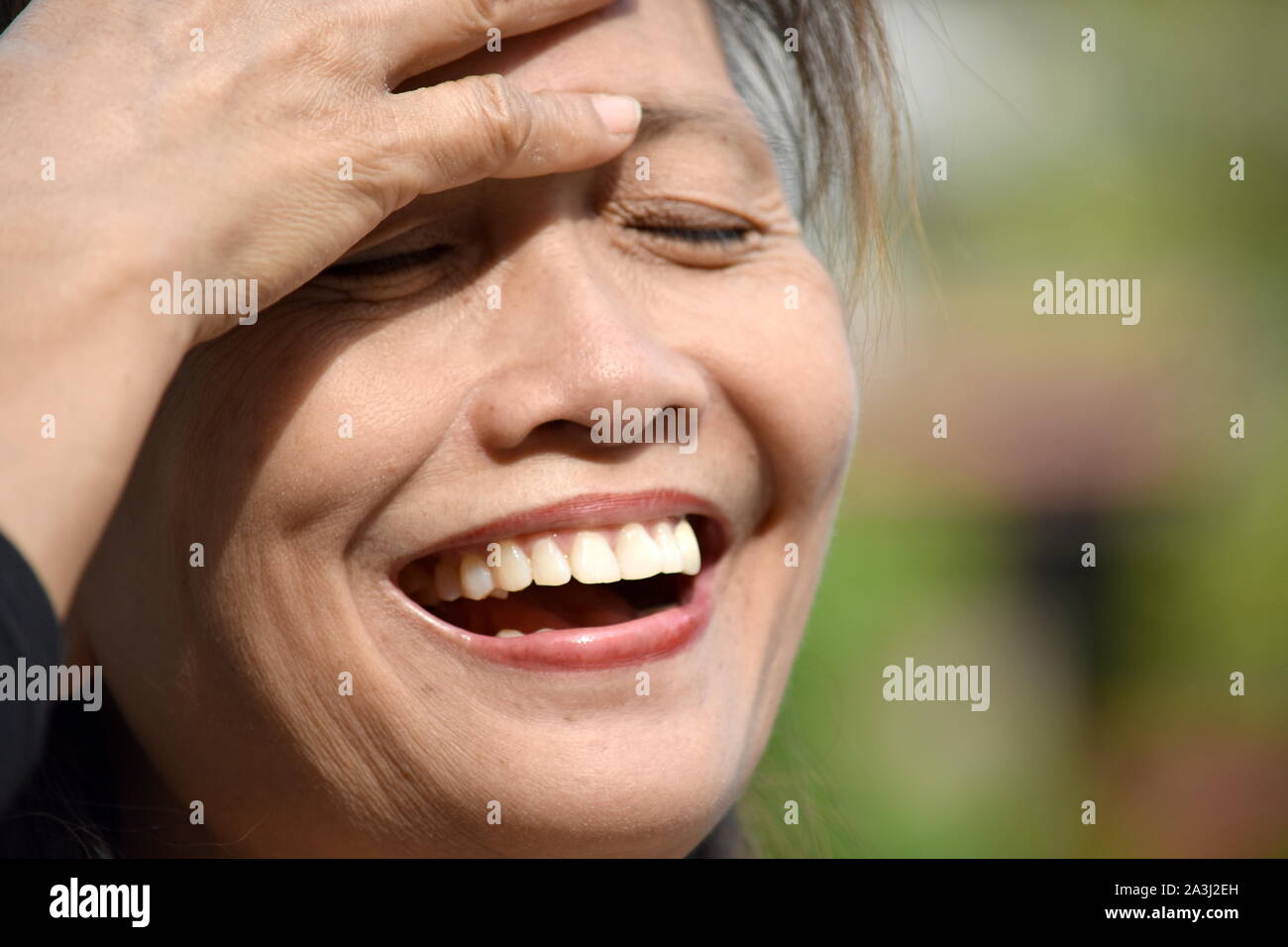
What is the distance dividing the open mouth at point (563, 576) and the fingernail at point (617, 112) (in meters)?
0.44

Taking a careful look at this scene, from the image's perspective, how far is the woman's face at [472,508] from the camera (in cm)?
131

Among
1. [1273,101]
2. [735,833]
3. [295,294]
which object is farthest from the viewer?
[1273,101]

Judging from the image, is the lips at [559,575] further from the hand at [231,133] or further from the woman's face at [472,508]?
the hand at [231,133]

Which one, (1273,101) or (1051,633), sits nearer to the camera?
(1051,633)

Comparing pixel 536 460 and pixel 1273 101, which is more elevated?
pixel 1273 101

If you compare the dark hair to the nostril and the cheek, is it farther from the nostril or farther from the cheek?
the nostril

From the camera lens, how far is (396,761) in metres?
1.38

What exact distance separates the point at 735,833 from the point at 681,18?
4.19 feet

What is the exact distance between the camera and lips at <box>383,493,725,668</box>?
55.0 inches

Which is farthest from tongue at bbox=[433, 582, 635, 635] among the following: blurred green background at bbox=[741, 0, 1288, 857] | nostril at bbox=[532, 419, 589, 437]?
blurred green background at bbox=[741, 0, 1288, 857]

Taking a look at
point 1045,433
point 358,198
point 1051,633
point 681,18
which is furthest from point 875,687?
point 358,198

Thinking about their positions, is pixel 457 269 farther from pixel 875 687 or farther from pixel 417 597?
pixel 875 687
